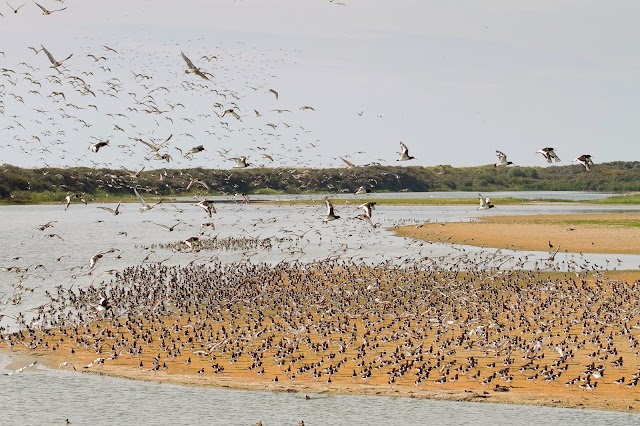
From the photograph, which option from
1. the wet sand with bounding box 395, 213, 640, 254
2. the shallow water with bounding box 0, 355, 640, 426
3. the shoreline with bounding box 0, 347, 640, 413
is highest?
the wet sand with bounding box 395, 213, 640, 254

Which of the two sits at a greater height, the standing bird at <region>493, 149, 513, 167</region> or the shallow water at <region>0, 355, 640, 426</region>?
the standing bird at <region>493, 149, 513, 167</region>

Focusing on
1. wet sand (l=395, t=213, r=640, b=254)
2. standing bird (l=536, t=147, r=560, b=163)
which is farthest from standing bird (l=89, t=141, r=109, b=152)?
wet sand (l=395, t=213, r=640, b=254)

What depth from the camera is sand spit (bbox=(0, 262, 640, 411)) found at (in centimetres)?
2403

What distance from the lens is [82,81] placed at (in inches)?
1214

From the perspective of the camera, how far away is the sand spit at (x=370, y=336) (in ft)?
78.8

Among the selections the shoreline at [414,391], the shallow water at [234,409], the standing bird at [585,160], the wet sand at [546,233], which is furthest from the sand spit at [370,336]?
the wet sand at [546,233]

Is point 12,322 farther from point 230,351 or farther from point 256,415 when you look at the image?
point 256,415

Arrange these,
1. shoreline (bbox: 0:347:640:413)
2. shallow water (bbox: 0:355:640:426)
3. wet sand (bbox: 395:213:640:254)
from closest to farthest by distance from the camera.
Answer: shallow water (bbox: 0:355:640:426), shoreline (bbox: 0:347:640:413), wet sand (bbox: 395:213:640:254)

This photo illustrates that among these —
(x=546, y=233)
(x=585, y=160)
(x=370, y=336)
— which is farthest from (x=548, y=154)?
(x=546, y=233)

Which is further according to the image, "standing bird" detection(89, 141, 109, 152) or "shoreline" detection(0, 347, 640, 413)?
"standing bird" detection(89, 141, 109, 152)

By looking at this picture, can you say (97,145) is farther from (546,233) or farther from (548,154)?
(546,233)

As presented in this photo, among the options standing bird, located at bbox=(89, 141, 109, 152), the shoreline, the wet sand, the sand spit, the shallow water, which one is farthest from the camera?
the wet sand

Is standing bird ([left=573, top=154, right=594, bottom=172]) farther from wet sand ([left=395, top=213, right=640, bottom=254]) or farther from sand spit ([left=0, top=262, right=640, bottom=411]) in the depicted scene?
wet sand ([left=395, top=213, right=640, bottom=254])

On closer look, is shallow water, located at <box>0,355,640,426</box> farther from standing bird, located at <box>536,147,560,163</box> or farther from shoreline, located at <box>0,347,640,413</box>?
standing bird, located at <box>536,147,560,163</box>
